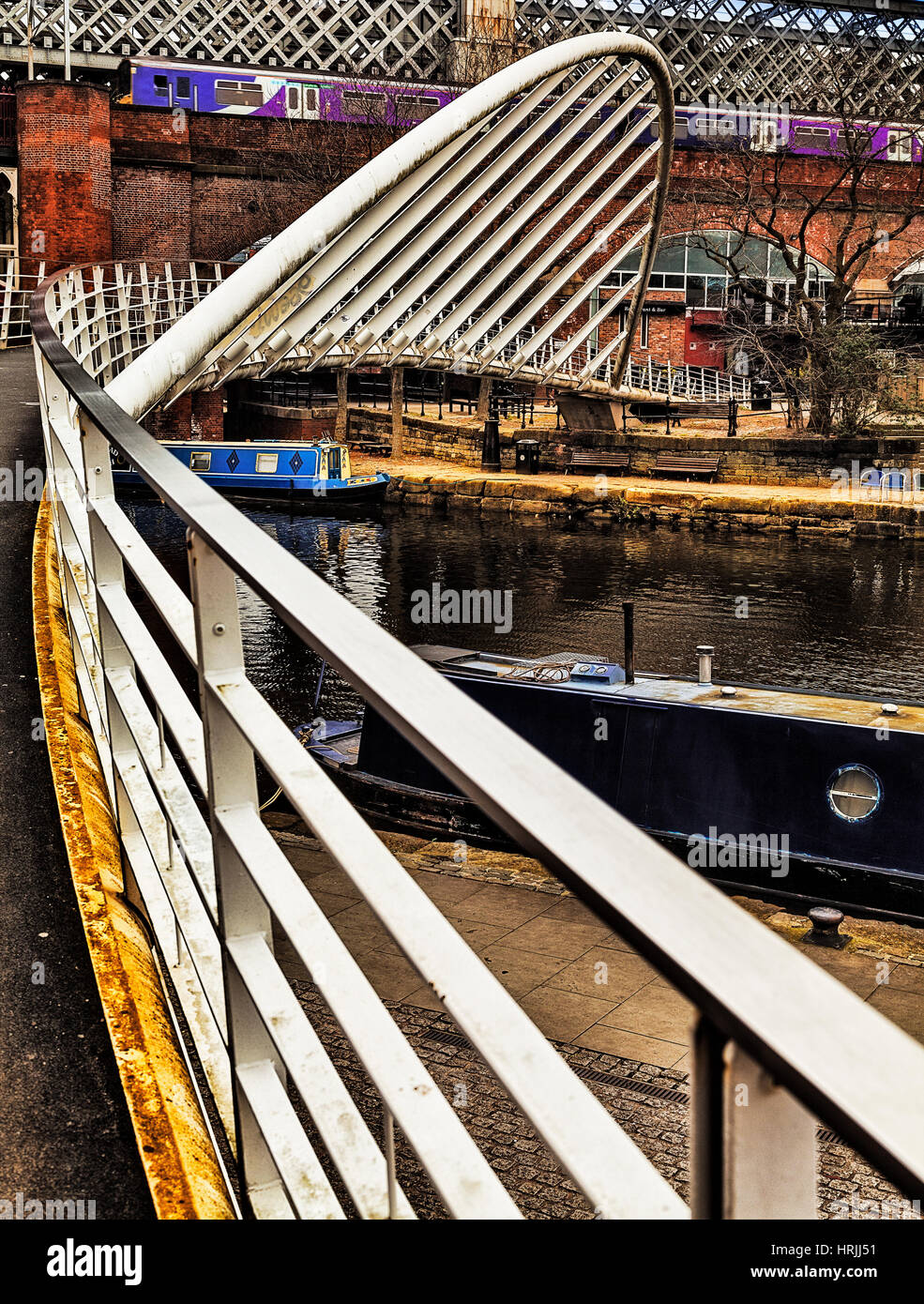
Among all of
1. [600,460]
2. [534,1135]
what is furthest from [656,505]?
[534,1135]

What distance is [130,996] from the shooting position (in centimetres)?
214

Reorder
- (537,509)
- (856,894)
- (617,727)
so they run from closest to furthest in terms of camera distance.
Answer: (856,894), (617,727), (537,509)

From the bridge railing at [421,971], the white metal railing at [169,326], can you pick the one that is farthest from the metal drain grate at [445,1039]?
the white metal railing at [169,326]

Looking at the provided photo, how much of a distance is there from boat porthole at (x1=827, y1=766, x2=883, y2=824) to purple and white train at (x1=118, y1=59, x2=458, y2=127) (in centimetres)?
3391

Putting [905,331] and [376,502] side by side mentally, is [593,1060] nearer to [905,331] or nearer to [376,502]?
[376,502]

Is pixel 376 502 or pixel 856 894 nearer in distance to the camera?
pixel 856 894

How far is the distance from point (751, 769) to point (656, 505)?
698 inches

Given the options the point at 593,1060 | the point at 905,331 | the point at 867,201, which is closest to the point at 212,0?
the point at 867,201

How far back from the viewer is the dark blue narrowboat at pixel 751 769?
9.48 meters

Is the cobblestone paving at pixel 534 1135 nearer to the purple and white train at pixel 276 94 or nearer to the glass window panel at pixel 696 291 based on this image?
the purple and white train at pixel 276 94

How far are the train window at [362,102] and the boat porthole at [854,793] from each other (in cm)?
3251

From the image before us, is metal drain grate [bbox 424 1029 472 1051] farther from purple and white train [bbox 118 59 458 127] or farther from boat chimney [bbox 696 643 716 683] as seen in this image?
purple and white train [bbox 118 59 458 127]

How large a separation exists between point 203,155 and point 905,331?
783 inches

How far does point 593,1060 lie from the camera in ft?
20.6
